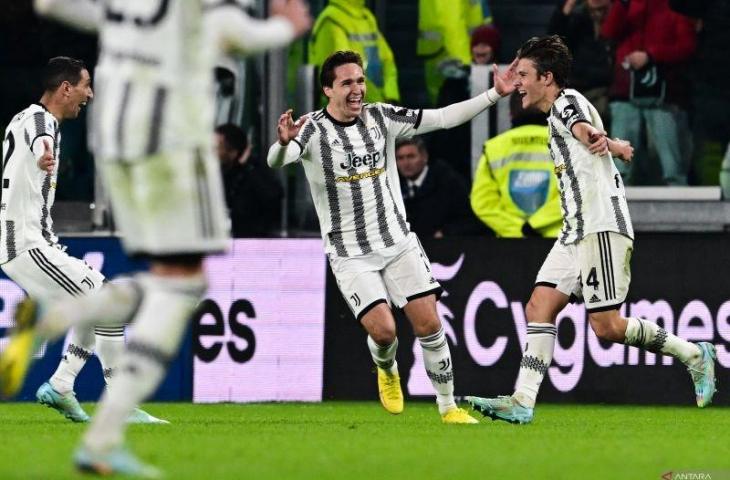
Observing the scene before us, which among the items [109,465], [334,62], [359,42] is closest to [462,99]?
[359,42]

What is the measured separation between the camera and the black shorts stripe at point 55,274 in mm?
9906

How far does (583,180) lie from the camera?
945 centimetres

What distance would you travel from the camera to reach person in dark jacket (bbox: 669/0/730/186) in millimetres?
13391

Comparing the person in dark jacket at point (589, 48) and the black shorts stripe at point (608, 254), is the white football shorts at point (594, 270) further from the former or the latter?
the person in dark jacket at point (589, 48)

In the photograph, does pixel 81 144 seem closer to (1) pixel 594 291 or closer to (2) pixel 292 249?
(2) pixel 292 249

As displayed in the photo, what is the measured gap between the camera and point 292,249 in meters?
12.5

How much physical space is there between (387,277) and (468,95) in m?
3.59

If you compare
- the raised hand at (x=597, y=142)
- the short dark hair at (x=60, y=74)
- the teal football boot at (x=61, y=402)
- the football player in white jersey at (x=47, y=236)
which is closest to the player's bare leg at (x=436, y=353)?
the raised hand at (x=597, y=142)

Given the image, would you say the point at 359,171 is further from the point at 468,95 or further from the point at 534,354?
the point at 468,95

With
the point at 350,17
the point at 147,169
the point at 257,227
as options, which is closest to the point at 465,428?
the point at 147,169

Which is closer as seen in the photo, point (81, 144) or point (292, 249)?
point (292, 249)

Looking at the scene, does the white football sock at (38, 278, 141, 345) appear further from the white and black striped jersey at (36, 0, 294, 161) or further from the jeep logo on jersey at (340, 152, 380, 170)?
the jeep logo on jersey at (340, 152, 380, 170)

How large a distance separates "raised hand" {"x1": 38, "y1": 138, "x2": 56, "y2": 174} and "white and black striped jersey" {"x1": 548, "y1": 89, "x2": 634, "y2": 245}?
→ 9.30ft

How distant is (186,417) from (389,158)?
6.66ft
